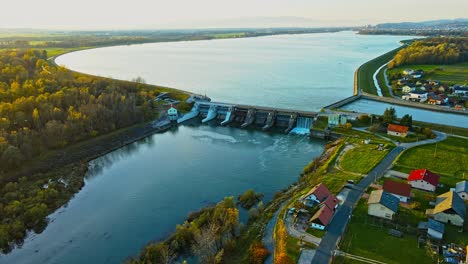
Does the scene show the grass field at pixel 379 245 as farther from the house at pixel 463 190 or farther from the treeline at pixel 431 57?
the treeline at pixel 431 57

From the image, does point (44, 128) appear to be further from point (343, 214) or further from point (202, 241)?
point (343, 214)

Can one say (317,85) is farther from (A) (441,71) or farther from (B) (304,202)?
(B) (304,202)

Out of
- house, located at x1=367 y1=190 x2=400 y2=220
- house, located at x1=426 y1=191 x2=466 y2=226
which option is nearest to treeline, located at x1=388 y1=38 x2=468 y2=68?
house, located at x1=426 y1=191 x2=466 y2=226

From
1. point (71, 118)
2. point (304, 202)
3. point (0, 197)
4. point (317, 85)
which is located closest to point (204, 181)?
point (304, 202)

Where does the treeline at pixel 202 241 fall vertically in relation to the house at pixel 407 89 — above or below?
below

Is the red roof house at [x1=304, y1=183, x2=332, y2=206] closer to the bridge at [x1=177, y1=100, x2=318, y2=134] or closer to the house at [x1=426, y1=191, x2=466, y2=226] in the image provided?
the house at [x1=426, y1=191, x2=466, y2=226]

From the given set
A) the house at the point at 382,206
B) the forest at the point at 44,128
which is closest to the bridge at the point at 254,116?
the forest at the point at 44,128
